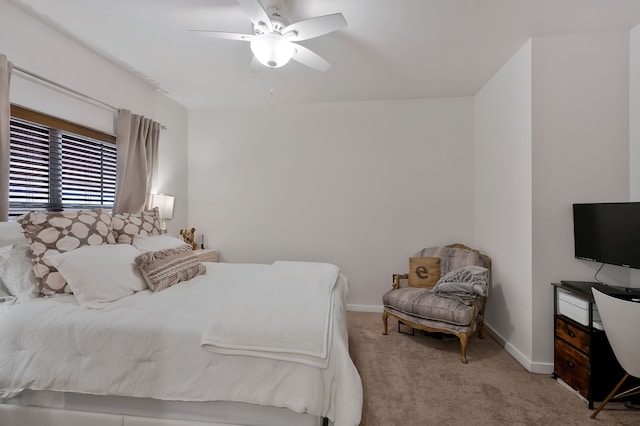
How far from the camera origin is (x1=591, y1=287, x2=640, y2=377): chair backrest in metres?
1.66

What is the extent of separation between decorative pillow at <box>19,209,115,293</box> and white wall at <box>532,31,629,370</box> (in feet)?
11.5

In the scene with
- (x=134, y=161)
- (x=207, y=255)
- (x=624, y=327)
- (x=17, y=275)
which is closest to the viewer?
(x=624, y=327)

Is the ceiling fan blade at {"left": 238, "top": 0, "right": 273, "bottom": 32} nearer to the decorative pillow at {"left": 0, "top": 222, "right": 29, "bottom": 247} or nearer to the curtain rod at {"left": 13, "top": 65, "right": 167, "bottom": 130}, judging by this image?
the curtain rod at {"left": 13, "top": 65, "right": 167, "bottom": 130}

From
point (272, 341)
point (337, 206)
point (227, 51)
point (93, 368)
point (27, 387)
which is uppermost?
point (227, 51)

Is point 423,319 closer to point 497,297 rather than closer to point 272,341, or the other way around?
point 497,297

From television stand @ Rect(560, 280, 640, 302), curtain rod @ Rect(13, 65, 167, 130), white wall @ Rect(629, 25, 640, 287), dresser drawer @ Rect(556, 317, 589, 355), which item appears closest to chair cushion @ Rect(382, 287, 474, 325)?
dresser drawer @ Rect(556, 317, 589, 355)

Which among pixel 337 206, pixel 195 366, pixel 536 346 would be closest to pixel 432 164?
pixel 337 206

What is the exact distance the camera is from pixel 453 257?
11.4 feet

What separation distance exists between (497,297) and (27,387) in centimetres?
383

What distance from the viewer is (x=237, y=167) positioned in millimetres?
4191

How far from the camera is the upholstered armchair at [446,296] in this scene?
2691mm

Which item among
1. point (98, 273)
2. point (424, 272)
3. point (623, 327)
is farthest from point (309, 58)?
point (623, 327)

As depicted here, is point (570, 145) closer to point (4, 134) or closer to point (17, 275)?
point (17, 275)

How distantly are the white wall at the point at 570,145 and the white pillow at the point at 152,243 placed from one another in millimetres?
3168
